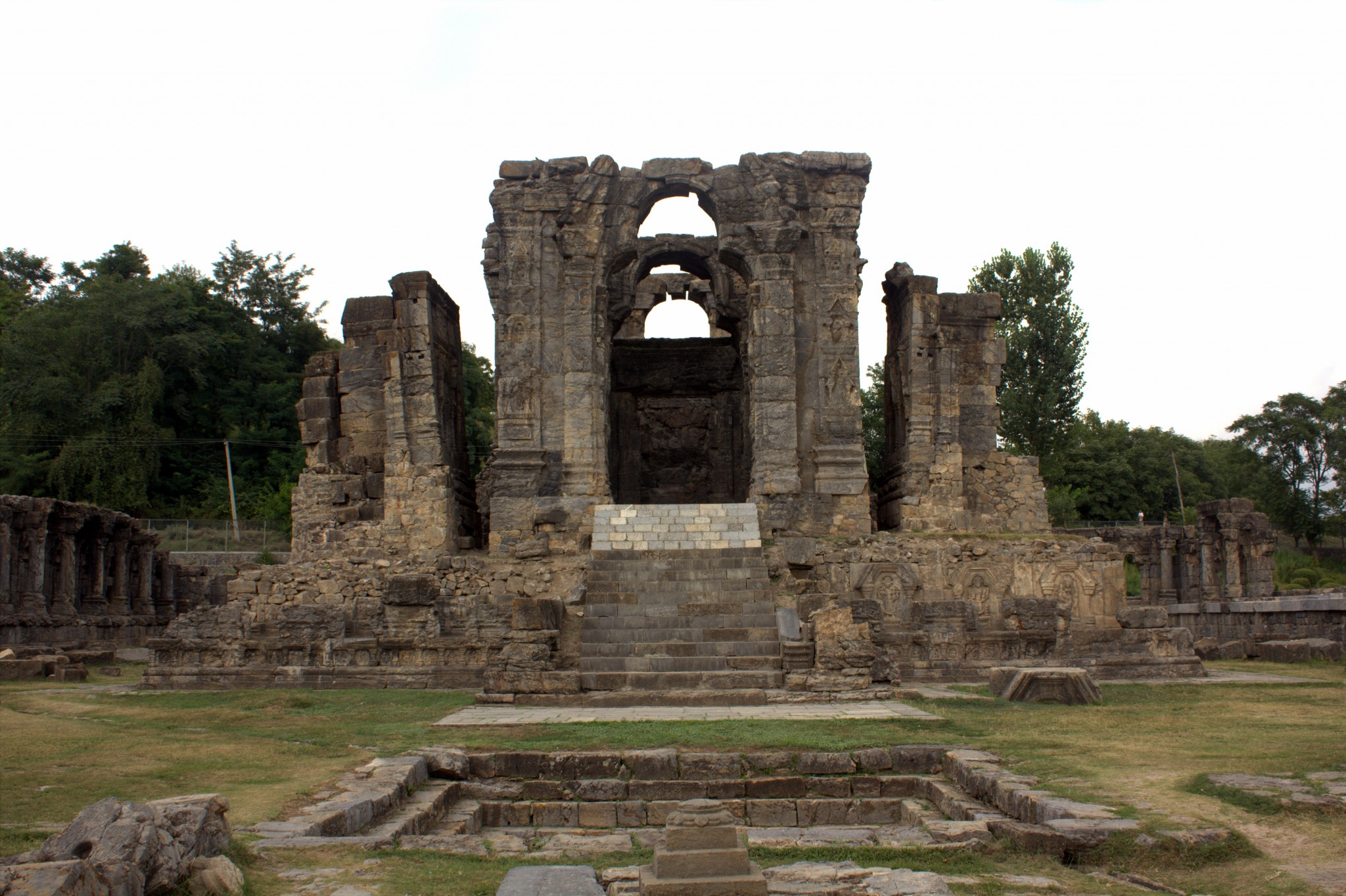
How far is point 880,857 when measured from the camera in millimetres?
6070

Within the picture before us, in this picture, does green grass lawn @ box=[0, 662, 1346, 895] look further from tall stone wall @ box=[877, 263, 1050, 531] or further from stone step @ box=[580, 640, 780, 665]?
tall stone wall @ box=[877, 263, 1050, 531]

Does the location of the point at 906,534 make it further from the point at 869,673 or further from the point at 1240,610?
the point at 1240,610

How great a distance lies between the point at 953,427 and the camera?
62.4 ft

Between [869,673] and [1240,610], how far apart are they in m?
19.3

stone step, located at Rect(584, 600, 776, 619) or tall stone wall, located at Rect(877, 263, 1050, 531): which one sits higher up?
tall stone wall, located at Rect(877, 263, 1050, 531)

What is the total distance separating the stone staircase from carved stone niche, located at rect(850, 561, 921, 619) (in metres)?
1.73

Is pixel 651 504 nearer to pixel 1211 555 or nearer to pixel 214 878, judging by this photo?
pixel 214 878

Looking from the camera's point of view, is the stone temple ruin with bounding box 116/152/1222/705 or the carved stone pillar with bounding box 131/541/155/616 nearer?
the stone temple ruin with bounding box 116/152/1222/705

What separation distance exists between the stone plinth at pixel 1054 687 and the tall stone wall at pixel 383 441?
9.83m

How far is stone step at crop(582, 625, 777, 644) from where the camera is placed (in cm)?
1316

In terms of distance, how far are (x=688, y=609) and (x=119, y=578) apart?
60.9 ft

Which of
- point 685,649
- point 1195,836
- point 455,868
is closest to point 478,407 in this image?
point 685,649

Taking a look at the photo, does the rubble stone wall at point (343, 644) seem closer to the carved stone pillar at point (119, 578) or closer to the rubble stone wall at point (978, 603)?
the rubble stone wall at point (978, 603)

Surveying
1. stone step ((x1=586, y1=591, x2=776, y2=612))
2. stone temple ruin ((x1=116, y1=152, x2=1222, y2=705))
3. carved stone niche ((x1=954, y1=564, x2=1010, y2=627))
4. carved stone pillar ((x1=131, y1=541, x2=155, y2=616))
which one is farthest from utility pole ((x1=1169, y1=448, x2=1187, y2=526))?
carved stone pillar ((x1=131, y1=541, x2=155, y2=616))
